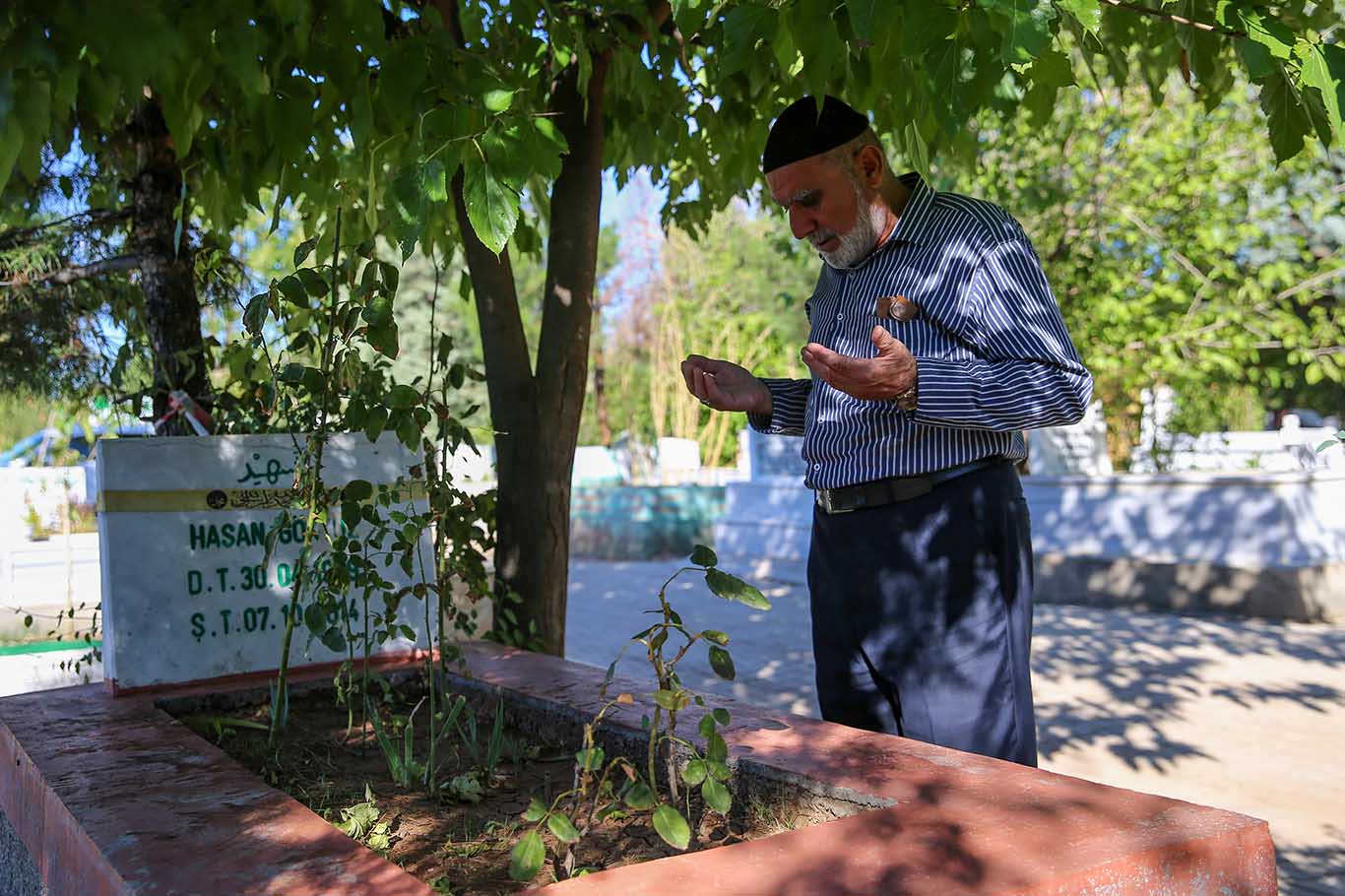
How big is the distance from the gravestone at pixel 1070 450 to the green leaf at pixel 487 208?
10.8 metres

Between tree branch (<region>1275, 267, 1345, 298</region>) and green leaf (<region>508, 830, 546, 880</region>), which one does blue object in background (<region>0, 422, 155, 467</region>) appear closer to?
green leaf (<region>508, 830, 546, 880</region>)

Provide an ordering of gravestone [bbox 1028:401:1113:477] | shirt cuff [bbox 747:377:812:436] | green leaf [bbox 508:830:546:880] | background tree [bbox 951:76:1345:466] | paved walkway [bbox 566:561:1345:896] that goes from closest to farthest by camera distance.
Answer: green leaf [bbox 508:830:546:880] < shirt cuff [bbox 747:377:812:436] < paved walkway [bbox 566:561:1345:896] < background tree [bbox 951:76:1345:466] < gravestone [bbox 1028:401:1113:477]

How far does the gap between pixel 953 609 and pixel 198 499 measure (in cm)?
199

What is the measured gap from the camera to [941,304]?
2.40 metres

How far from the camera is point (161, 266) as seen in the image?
4102 millimetres

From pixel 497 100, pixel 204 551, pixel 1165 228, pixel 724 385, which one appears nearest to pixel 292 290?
pixel 497 100

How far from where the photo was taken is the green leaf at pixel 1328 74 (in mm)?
1877

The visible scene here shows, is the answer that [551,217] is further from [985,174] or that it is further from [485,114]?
[985,174]

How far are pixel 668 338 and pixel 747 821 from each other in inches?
1073

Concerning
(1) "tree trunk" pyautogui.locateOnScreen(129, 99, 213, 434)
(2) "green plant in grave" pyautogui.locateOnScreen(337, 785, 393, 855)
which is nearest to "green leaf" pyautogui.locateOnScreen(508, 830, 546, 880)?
(2) "green plant in grave" pyautogui.locateOnScreen(337, 785, 393, 855)

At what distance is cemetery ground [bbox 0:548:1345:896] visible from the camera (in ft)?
14.6

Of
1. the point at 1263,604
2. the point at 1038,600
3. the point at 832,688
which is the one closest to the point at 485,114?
the point at 832,688

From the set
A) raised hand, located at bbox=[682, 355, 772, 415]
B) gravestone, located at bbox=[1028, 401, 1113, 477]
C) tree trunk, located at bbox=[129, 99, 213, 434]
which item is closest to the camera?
raised hand, located at bbox=[682, 355, 772, 415]

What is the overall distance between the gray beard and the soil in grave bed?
48.5 inches
